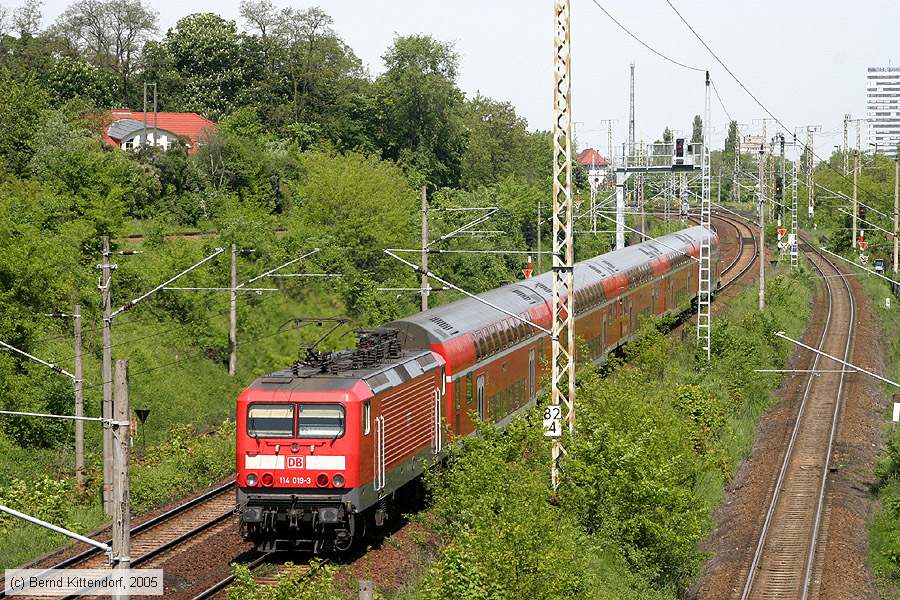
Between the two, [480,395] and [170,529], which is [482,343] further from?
[170,529]

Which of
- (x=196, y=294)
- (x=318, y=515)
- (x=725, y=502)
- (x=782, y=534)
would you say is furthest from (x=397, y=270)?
(x=318, y=515)

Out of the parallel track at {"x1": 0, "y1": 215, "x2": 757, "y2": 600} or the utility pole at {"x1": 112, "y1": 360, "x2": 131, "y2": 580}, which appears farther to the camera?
the parallel track at {"x1": 0, "y1": 215, "x2": 757, "y2": 600}

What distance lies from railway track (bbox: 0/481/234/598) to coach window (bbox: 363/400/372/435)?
17.1 ft

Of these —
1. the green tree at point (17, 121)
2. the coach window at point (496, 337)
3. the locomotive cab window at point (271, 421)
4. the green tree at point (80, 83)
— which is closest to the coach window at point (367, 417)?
the locomotive cab window at point (271, 421)

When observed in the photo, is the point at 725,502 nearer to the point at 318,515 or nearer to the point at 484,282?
the point at 318,515

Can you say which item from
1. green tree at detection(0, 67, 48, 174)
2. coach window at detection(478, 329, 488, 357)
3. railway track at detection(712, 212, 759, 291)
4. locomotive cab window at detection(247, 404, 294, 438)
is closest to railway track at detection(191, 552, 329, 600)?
locomotive cab window at detection(247, 404, 294, 438)

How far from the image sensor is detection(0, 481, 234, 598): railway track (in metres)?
23.6

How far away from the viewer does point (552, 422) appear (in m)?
24.2

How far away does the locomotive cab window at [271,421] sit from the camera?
22.1 m

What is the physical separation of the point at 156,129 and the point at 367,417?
5542 cm

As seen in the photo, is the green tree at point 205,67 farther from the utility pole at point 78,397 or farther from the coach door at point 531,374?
the coach door at point 531,374

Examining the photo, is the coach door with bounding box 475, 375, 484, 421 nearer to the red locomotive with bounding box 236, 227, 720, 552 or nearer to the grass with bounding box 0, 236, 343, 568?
the red locomotive with bounding box 236, 227, 720, 552

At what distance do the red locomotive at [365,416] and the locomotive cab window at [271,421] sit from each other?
19mm

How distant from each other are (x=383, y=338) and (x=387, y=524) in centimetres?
397
